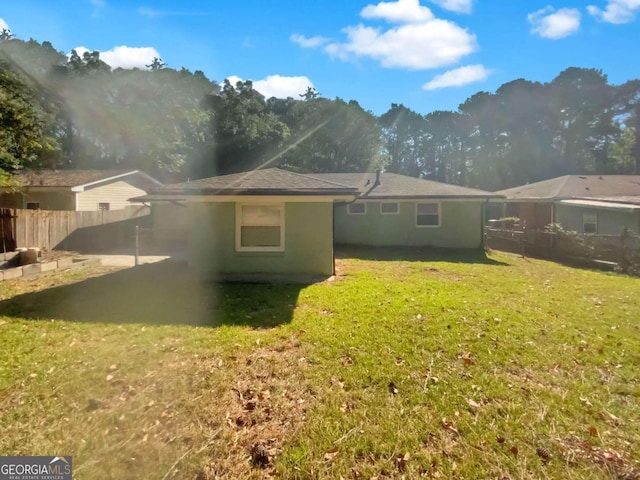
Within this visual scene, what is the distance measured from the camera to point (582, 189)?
Result: 19281mm

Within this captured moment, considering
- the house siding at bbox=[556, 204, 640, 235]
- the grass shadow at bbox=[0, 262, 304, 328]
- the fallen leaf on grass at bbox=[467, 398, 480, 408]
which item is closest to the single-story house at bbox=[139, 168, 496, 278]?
the grass shadow at bbox=[0, 262, 304, 328]

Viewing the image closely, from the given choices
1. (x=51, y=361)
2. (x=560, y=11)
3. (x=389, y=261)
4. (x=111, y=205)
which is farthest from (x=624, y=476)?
(x=111, y=205)

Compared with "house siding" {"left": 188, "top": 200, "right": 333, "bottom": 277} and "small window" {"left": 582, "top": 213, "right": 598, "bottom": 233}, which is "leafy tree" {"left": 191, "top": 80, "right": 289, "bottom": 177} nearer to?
"small window" {"left": 582, "top": 213, "right": 598, "bottom": 233}

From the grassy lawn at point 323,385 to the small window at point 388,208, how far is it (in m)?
9.28

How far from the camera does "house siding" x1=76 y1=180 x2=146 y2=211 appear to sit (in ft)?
63.6

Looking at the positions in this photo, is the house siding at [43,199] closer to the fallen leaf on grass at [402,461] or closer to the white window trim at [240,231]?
the white window trim at [240,231]

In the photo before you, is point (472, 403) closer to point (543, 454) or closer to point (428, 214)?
point (543, 454)

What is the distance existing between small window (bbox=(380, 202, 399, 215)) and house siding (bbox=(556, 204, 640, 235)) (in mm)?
8782

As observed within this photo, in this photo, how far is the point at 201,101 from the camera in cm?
3712

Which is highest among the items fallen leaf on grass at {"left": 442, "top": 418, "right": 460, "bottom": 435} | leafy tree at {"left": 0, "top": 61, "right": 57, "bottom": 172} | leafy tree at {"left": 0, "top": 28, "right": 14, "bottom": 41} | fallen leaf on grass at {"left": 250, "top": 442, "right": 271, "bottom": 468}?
leafy tree at {"left": 0, "top": 28, "right": 14, "bottom": 41}

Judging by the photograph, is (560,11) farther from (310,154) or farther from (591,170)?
(591,170)

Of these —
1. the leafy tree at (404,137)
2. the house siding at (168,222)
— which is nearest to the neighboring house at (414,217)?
the house siding at (168,222)

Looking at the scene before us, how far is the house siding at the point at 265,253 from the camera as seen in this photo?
8883mm

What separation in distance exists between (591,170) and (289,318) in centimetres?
5399
